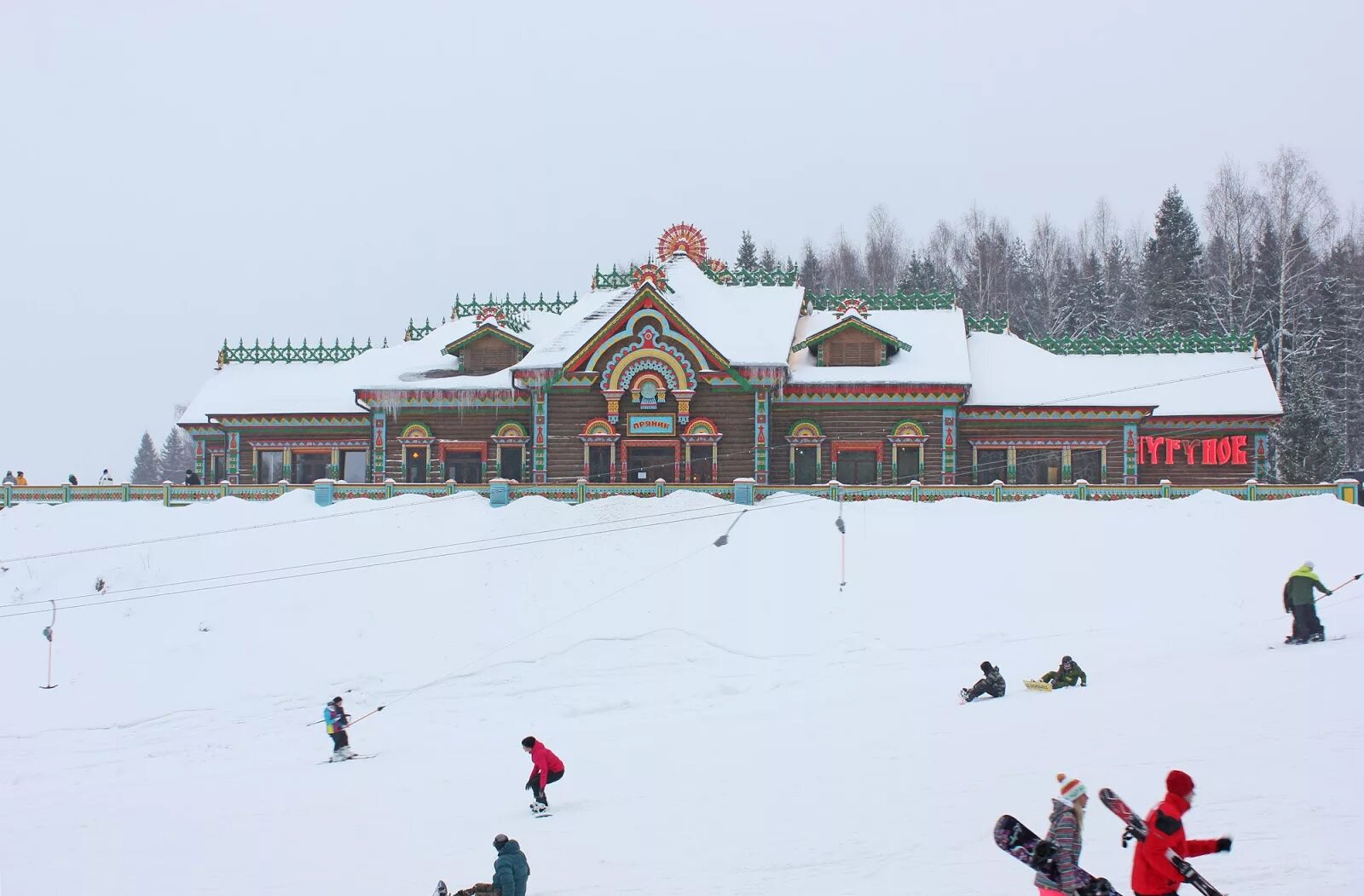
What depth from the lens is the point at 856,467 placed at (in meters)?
37.6

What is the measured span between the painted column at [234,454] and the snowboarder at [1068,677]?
33.1 m

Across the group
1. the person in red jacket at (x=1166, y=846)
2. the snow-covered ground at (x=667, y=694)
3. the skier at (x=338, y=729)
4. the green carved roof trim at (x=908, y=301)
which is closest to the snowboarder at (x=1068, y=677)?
the snow-covered ground at (x=667, y=694)

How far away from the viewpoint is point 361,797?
16.4 meters

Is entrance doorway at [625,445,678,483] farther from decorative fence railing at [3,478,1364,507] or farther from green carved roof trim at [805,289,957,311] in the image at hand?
green carved roof trim at [805,289,957,311]

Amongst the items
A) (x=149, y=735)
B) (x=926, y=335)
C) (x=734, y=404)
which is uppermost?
(x=926, y=335)

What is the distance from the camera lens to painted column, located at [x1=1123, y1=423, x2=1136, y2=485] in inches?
1451

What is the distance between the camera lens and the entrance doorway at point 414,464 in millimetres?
39438

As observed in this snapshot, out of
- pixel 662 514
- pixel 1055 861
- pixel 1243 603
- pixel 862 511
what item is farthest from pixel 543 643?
pixel 1055 861

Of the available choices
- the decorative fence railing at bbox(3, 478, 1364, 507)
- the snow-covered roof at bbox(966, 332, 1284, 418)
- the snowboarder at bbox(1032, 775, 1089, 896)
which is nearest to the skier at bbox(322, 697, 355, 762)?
the snowboarder at bbox(1032, 775, 1089, 896)

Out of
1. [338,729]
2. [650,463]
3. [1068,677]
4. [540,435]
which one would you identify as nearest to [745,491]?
[650,463]

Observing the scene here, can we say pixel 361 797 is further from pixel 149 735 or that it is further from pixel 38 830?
pixel 149 735

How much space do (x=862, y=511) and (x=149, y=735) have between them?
727 inches

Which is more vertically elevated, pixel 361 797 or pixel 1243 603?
pixel 1243 603

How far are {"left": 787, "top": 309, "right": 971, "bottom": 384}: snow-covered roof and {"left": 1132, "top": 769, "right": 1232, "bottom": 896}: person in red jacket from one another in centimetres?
2818
